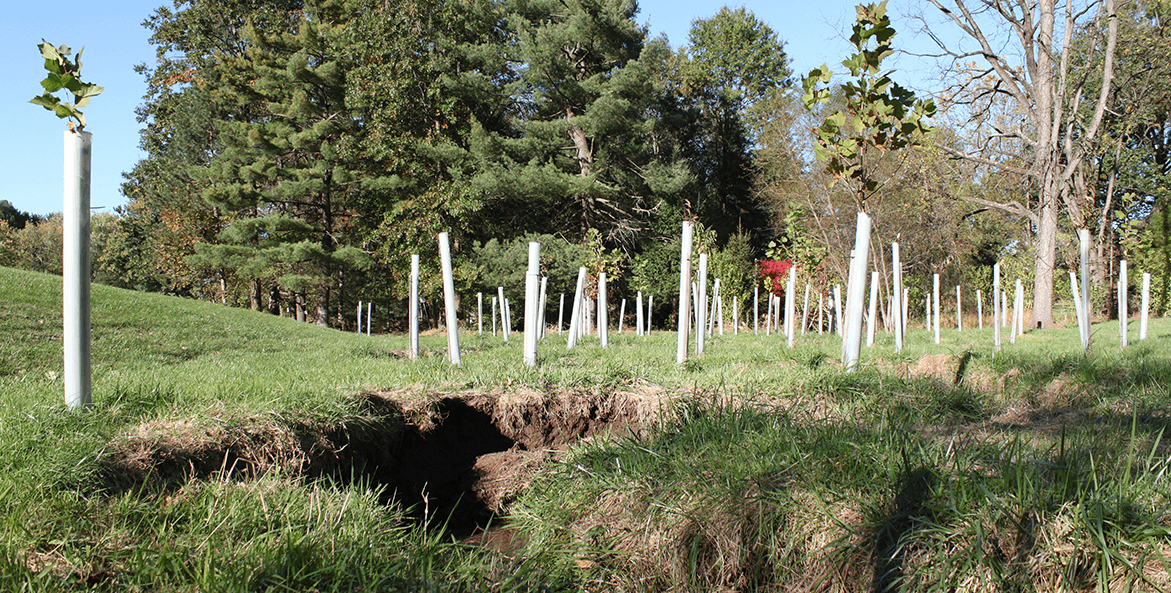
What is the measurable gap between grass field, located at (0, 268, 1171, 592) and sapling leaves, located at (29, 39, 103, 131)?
4.89 ft

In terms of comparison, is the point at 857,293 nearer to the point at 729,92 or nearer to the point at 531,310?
the point at 531,310

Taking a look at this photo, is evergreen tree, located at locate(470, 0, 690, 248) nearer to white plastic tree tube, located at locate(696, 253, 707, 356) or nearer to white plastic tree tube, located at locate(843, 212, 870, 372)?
white plastic tree tube, located at locate(696, 253, 707, 356)

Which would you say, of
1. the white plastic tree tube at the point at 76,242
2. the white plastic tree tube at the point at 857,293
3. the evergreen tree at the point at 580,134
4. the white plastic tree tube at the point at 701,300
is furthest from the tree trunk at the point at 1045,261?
the white plastic tree tube at the point at 76,242

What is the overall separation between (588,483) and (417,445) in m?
1.58

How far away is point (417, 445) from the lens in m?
4.71

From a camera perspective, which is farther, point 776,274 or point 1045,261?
point 776,274

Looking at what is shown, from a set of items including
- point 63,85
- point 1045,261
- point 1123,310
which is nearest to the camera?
point 63,85

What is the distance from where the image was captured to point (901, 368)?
20.1 feet

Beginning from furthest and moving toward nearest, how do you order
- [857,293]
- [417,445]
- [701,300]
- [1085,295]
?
1. [701,300]
2. [1085,295]
3. [857,293]
4. [417,445]

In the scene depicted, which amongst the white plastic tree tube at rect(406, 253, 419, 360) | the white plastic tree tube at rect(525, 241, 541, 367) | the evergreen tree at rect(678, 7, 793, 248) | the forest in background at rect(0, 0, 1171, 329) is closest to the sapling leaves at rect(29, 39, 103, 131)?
the white plastic tree tube at rect(525, 241, 541, 367)

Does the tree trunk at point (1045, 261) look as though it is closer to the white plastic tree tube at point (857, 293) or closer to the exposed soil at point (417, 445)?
the white plastic tree tube at point (857, 293)

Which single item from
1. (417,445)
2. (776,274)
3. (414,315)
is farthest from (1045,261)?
(417,445)

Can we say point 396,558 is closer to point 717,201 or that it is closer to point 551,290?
point 551,290

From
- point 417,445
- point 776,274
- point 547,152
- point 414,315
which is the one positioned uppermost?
point 547,152
